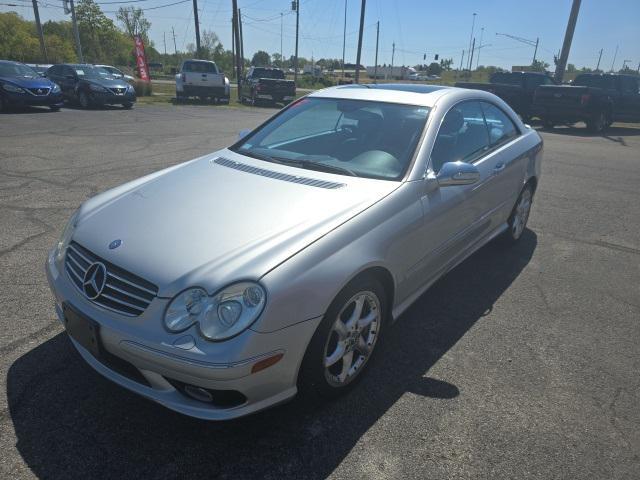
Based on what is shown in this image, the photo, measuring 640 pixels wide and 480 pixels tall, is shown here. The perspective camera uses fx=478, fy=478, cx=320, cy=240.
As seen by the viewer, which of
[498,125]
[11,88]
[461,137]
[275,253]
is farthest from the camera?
[11,88]

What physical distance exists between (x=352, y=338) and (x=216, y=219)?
3.17 ft

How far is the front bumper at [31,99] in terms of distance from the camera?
1454cm

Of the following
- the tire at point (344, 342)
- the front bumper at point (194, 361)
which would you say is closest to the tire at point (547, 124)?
the tire at point (344, 342)

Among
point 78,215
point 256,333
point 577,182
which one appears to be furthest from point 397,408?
point 577,182

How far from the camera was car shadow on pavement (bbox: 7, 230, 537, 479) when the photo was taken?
2.13 meters

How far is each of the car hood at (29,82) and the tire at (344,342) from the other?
16004mm

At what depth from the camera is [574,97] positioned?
49.4 ft

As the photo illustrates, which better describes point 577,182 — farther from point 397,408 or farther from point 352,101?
point 397,408

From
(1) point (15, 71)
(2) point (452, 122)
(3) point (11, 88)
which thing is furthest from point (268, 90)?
(2) point (452, 122)

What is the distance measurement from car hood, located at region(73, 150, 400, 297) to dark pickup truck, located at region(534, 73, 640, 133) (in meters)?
14.8

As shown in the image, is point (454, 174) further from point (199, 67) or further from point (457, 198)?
point (199, 67)

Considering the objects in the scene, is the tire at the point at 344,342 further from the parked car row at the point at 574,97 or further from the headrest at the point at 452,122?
the parked car row at the point at 574,97

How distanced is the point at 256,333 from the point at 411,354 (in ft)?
4.57

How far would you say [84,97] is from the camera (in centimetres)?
1719
